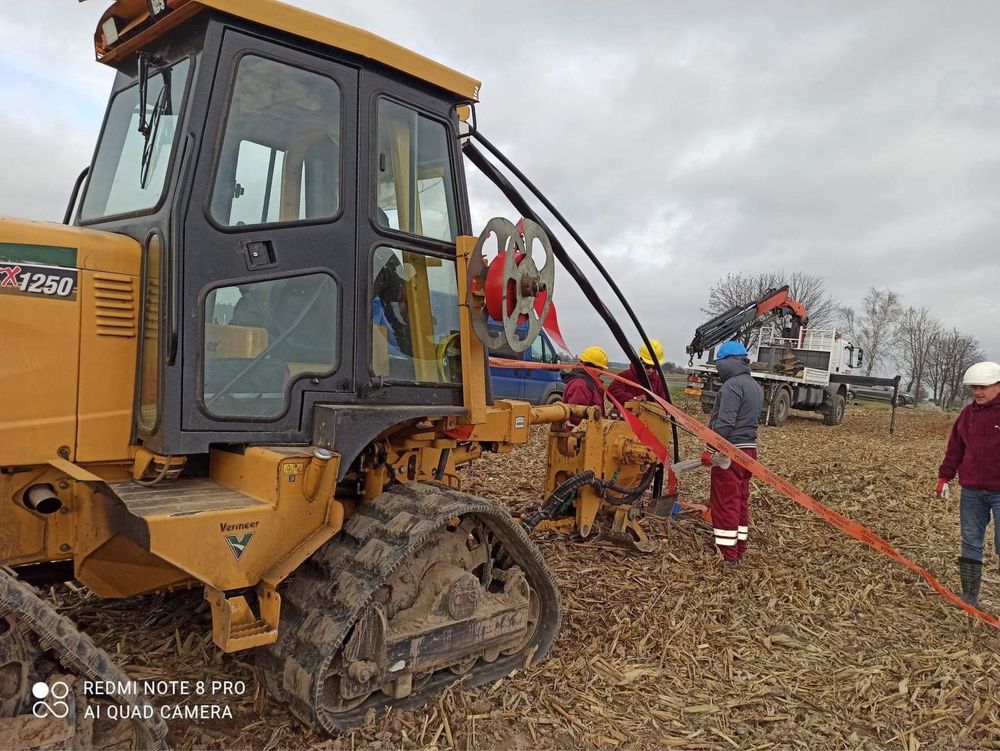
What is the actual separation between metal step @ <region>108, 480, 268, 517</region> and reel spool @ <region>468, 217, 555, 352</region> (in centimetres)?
137

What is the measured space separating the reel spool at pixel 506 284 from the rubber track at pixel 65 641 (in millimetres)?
2074

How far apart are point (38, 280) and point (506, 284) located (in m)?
1.94

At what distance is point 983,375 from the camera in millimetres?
5172

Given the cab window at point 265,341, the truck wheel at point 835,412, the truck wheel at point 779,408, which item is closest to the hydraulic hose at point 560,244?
the cab window at point 265,341

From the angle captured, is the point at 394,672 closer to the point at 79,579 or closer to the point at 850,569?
the point at 79,579

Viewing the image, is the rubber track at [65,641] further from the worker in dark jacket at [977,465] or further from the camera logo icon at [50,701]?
the worker in dark jacket at [977,465]

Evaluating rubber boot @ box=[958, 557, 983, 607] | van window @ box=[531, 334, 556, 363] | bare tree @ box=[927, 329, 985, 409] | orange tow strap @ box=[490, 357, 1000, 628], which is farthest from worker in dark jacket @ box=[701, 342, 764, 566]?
bare tree @ box=[927, 329, 985, 409]

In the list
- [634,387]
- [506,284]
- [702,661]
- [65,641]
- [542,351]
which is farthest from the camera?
[542,351]

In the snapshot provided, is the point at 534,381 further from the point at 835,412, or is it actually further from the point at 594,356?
the point at 835,412

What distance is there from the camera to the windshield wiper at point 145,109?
3156 millimetres

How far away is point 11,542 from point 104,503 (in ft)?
1.23

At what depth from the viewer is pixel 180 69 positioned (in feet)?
10.4

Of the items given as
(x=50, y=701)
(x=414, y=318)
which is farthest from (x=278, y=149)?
(x=50, y=701)

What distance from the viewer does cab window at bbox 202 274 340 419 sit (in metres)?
3.04
